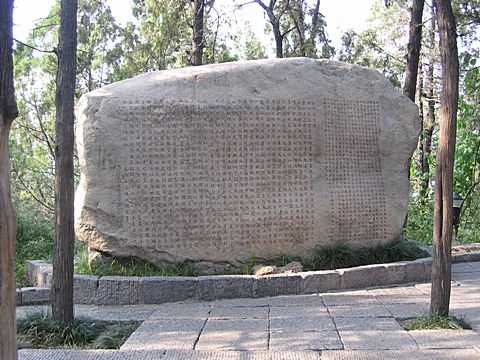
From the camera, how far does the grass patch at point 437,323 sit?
4.34 metres

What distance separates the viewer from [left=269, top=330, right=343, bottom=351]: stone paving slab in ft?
12.9

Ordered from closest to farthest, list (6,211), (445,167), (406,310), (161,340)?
(6,211), (161,340), (445,167), (406,310)

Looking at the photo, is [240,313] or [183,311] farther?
[183,311]

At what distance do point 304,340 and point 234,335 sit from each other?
59 cm

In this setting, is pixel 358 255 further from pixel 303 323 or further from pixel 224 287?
pixel 303 323

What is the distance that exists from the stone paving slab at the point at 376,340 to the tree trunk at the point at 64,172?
2364 mm

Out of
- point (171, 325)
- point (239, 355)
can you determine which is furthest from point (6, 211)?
point (171, 325)

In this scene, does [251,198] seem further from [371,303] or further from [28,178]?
[28,178]

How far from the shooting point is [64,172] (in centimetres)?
451

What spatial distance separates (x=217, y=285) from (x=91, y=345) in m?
1.93

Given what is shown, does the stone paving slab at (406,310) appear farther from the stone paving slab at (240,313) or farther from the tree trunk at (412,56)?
the tree trunk at (412,56)

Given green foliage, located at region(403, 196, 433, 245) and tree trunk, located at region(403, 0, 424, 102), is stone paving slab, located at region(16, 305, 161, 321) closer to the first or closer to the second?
green foliage, located at region(403, 196, 433, 245)

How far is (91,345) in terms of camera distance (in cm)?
415

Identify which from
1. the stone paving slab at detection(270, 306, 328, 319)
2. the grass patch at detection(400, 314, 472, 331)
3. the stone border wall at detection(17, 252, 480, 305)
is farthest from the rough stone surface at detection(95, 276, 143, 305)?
the grass patch at detection(400, 314, 472, 331)
